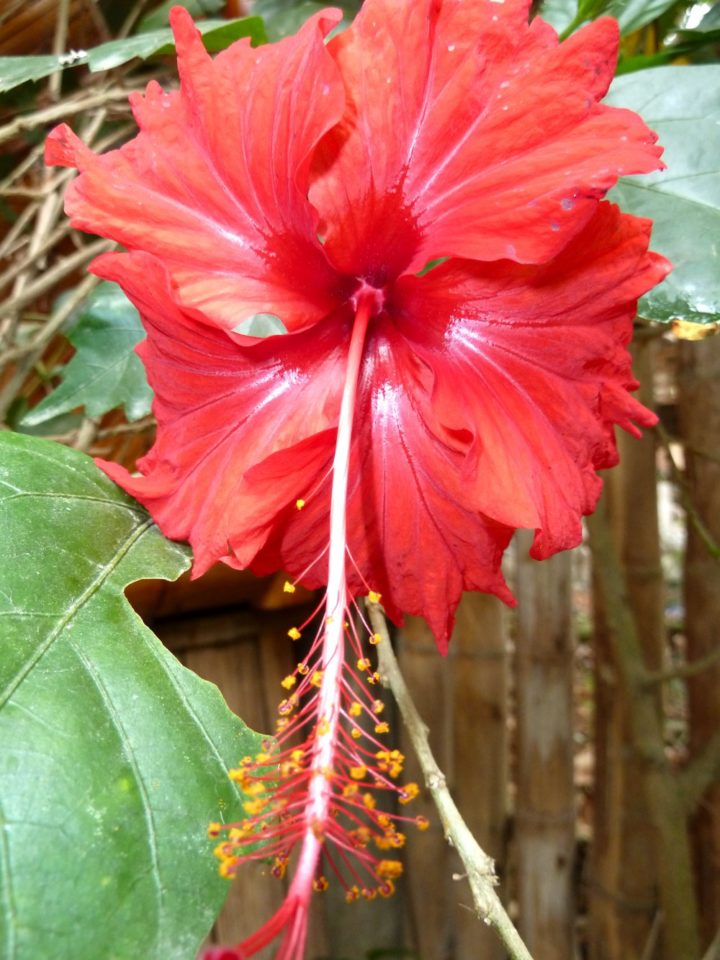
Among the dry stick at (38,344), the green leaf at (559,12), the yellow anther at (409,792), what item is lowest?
the yellow anther at (409,792)

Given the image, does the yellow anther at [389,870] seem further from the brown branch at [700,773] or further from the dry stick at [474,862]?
the brown branch at [700,773]

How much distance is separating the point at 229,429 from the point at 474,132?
9.3 inches

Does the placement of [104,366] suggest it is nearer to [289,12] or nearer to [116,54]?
[116,54]

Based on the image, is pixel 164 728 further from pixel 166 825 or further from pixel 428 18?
pixel 428 18

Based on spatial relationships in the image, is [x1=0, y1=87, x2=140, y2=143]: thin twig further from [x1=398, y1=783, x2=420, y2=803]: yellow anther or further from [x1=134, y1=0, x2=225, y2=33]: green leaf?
[x1=398, y1=783, x2=420, y2=803]: yellow anther

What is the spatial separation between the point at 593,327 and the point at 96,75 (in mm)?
765

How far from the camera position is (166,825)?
0.43 metres

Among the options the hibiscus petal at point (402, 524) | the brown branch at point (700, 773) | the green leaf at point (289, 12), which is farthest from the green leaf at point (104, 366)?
the brown branch at point (700, 773)

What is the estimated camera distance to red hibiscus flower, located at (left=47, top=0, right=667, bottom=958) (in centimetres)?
44

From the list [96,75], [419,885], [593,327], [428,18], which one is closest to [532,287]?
[593,327]

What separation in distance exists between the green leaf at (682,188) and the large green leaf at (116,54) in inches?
12.3

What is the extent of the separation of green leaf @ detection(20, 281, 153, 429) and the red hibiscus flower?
20 cm

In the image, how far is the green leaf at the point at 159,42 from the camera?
67 cm

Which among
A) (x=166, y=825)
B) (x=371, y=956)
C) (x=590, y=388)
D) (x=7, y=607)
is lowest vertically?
(x=371, y=956)
